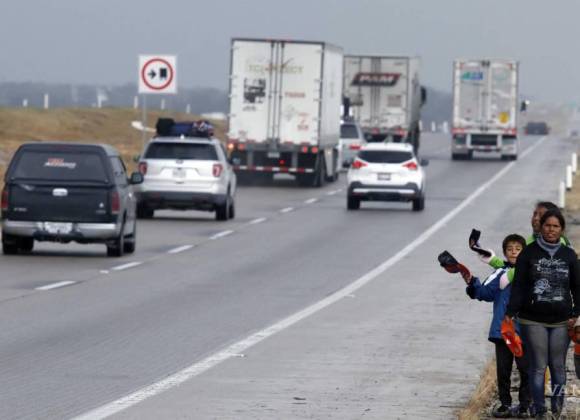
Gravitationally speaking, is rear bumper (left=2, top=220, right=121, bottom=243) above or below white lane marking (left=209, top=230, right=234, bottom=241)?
above

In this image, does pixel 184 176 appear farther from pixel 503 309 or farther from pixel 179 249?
pixel 503 309

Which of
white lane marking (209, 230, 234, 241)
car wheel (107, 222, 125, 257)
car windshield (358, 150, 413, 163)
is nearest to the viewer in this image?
car wheel (107, 222, 125, 257)

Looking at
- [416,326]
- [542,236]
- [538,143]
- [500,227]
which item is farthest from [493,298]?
[538,143]

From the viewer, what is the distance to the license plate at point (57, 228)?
83.8 ft

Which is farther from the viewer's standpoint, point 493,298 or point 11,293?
point 11,293

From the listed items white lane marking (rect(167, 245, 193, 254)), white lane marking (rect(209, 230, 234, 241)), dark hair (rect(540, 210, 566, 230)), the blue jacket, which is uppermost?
dark hair (rect(540, 210, 566, 230))

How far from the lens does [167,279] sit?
2311 cm

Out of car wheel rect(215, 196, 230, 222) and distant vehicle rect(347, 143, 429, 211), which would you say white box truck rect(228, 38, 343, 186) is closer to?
distant vehicle rect(347, 143, 429, 211)

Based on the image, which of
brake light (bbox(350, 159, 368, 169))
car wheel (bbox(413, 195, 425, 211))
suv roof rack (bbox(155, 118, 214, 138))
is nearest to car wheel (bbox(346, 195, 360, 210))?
brake light (bbox(350, 159, 368, 169))

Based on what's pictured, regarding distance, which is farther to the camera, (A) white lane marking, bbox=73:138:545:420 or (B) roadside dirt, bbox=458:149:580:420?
(A) white lane marking, bbox=73:138:545:420

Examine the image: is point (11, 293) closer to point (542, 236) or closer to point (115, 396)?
point (115, 396)

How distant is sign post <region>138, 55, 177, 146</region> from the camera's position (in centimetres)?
3947

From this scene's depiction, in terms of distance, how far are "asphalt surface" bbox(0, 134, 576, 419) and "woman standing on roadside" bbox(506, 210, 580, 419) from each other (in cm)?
99

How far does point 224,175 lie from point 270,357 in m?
21.2
